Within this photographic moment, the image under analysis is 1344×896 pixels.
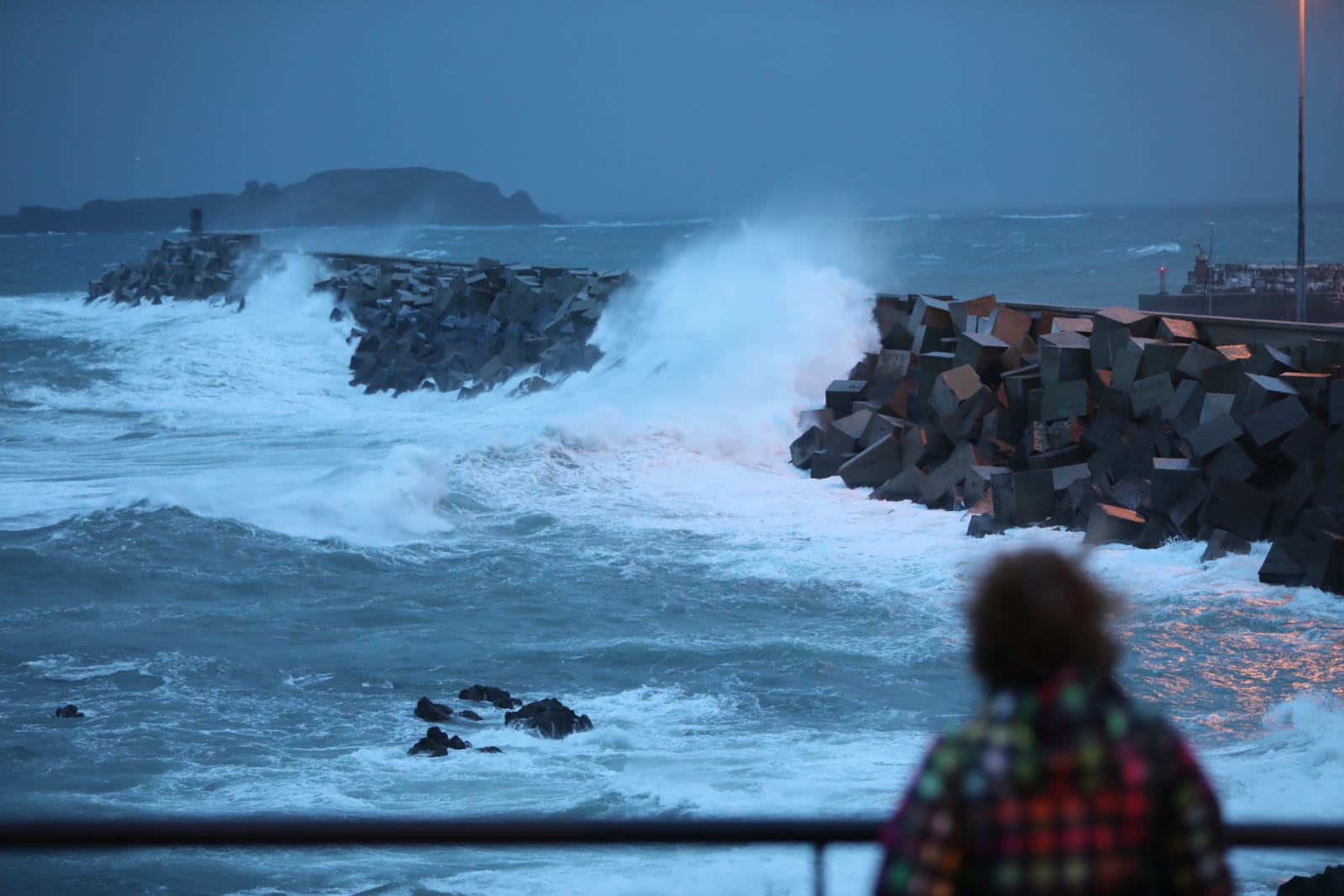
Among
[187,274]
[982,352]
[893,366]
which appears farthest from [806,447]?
[187,274]

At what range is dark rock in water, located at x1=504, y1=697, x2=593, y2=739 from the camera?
7551 millimetres

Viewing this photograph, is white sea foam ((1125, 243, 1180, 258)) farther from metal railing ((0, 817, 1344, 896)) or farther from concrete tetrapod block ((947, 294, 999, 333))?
metal railing ((0, 817, 1344, 896))

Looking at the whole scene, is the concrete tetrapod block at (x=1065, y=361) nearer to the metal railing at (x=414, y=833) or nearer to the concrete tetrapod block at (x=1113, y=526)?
the concrete tetrapod block at (x=1113, y=526)

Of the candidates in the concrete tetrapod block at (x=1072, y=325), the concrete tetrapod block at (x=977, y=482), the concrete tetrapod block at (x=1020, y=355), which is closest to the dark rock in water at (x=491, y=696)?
the concrete tetrapod block at (x=977, y=482)

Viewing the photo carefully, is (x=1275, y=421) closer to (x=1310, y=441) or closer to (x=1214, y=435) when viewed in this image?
(x=1310, y=441)

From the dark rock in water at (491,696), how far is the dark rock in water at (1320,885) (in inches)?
184

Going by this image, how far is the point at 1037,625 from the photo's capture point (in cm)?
141

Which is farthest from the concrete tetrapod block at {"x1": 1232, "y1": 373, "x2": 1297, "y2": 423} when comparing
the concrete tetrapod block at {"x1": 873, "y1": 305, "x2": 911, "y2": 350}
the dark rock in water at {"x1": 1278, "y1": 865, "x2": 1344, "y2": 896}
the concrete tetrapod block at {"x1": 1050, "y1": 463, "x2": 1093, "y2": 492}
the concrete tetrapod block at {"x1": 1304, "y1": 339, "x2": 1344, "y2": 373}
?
the dark rock in water at {"x1": 1278, "y1": 865, "x2": 1344, "y2": 896}

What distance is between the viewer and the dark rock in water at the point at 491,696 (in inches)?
320

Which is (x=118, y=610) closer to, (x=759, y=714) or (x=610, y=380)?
(x=759, y=714)

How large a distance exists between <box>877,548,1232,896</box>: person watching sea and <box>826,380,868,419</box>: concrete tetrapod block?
15087 millimetres

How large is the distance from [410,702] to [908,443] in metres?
7.32

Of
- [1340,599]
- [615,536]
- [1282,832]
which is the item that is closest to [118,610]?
[615,536]

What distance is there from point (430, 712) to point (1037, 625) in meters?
6.88
